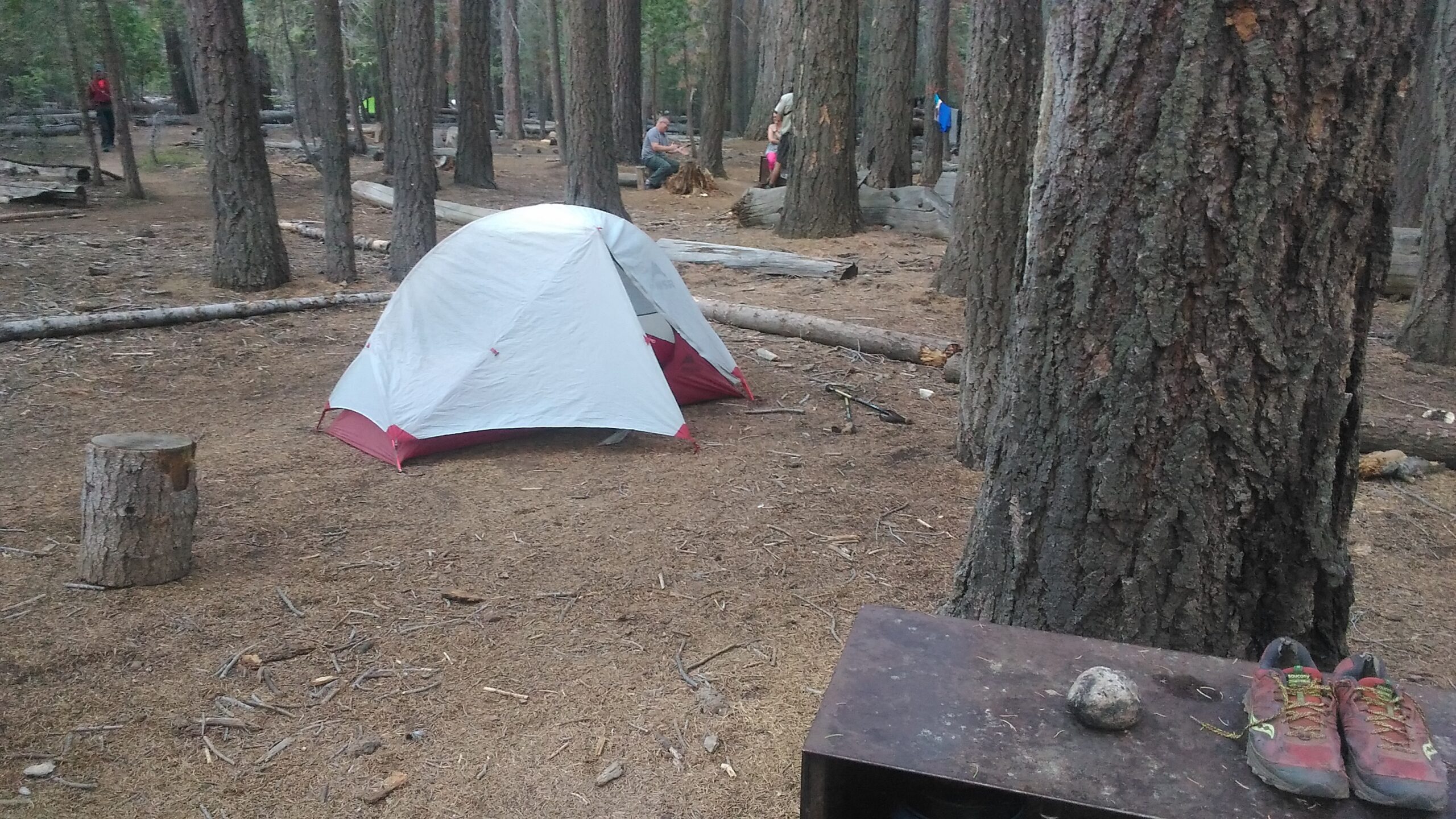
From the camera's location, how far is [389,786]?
308 cm

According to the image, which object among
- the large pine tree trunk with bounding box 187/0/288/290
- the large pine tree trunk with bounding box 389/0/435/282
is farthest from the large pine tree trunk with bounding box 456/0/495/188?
the large pine tree trunk with bounding box 187/0/288/290


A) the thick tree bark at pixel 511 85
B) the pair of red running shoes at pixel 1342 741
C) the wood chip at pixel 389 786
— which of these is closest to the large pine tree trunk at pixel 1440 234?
the pair of red running shoes at pixel 1342 741

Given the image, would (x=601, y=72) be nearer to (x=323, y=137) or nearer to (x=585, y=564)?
(x=323, y=137)

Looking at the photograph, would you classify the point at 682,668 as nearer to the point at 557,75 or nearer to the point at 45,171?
the point at 45,171

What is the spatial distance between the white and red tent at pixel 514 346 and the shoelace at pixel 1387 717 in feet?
13.5

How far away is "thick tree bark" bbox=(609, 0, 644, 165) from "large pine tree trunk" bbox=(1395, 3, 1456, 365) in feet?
40.6

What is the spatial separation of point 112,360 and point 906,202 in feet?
29.9

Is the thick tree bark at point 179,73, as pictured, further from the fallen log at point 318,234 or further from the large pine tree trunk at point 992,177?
the large pine tree trunk at point 992,177

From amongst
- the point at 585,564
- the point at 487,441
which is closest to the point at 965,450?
the point at 585,564

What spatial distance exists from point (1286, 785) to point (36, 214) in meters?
14.7

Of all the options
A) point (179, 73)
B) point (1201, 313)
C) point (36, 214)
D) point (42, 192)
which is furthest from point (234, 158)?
point (179, 73)

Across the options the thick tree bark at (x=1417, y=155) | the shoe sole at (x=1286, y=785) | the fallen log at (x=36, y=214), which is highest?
the thick tree bark at (x=1417, y=155)

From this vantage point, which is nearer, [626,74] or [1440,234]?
[1440,234]

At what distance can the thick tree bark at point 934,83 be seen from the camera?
15773mm
